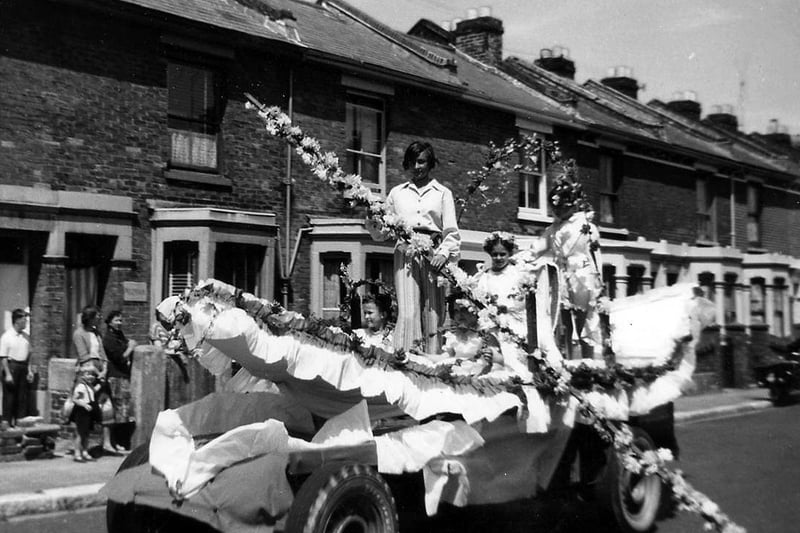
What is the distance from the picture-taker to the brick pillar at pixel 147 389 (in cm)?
1043

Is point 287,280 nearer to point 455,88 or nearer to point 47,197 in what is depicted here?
point 47,197

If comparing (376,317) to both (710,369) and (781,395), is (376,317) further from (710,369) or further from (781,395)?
(710,369)

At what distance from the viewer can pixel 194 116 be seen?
1414cm

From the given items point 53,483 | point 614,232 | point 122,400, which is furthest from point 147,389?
point 614,232

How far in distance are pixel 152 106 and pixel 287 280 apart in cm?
368

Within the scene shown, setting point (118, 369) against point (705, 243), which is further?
point (705, 243)

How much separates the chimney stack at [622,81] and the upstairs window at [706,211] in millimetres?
5820

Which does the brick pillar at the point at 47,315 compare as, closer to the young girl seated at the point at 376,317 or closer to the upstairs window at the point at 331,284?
the upstairs window at the point at 331,284

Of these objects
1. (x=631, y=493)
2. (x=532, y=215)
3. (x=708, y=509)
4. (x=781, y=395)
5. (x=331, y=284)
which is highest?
(x=532, y=215)

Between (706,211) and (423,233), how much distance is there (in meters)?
22.7

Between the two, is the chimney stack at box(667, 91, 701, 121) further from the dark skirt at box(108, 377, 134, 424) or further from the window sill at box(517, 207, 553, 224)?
the dark skirt at box(108, 377, 134, 424)

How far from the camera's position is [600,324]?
6.60 m

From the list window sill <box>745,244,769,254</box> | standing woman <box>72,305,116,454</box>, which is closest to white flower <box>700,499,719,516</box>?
standing woman <box>72,305,116,454</box>

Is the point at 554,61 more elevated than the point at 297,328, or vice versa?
the point at 554,61
